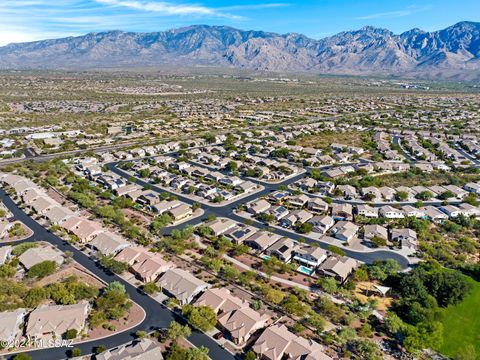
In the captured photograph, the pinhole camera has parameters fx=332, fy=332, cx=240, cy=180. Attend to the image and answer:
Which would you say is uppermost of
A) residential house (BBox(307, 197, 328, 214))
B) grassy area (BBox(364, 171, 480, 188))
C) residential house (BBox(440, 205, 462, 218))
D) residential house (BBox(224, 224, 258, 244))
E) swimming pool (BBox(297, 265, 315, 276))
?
grassy area (BBox(364, 171, 480, 188))

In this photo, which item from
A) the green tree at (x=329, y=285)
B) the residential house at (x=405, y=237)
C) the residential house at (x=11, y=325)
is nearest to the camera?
the residential house at (x=11, y=325)

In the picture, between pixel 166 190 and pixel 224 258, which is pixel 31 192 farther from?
pixel 224 258

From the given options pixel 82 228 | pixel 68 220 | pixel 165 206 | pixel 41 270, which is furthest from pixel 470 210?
pixel 68 220

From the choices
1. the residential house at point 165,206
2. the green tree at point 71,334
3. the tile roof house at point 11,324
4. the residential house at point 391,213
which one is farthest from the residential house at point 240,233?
the tile roof house at point 11,324

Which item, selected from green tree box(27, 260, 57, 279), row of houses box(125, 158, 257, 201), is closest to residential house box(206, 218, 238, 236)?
row of houses box(125, 158, 257, 201)

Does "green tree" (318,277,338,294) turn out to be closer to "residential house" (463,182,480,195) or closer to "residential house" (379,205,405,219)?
"residential house" (379,205,405,219)

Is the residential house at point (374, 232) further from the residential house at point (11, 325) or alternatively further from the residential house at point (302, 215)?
the residential house at point (11, 325)
